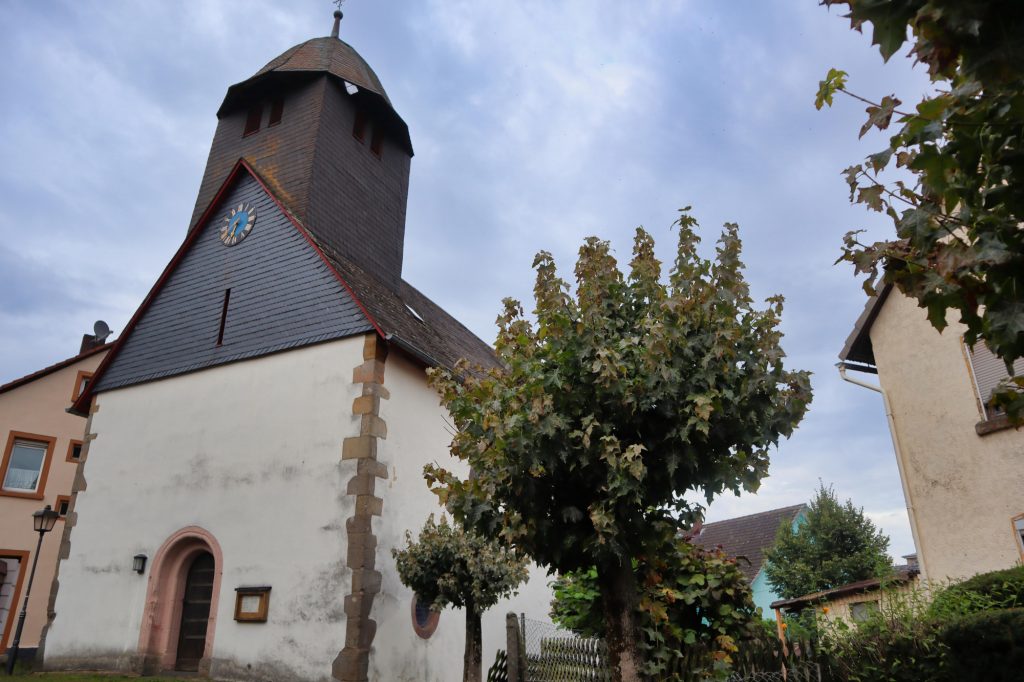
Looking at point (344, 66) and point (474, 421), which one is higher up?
point (344, 66)

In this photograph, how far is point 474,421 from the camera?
7.16 meters

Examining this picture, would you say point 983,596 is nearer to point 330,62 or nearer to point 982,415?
point 982,415

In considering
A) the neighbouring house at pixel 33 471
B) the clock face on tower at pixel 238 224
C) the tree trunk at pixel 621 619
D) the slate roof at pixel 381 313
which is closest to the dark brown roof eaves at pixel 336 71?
the slate roof at pixel 381 313

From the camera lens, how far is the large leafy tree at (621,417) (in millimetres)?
6359

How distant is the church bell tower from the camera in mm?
16609

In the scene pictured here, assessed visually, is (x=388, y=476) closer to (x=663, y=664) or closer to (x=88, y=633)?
(x=663, y=664)

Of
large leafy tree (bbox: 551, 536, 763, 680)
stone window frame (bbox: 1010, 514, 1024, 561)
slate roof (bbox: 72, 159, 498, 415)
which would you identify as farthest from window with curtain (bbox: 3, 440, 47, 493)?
stone window frame (bbox: 1010, 514, 1024, 561)

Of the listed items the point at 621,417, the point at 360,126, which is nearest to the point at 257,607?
the point at 621,417

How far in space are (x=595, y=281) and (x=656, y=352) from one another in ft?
4.21

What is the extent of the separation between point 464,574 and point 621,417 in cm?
483

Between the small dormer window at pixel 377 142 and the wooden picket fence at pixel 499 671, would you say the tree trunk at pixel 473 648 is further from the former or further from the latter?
the small dormer window at pixel 377 142

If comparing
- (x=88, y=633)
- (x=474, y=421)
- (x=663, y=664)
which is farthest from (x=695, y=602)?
(x=88, y=633)

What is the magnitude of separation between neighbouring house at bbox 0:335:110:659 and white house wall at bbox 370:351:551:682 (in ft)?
38.8

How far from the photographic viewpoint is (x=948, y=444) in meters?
10.8
